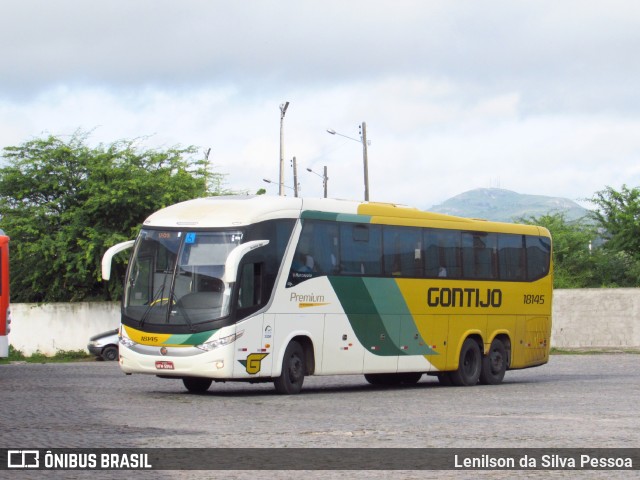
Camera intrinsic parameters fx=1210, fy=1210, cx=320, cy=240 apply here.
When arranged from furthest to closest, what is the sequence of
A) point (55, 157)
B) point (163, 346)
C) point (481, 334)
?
point (55, 157)
point (481, 334)
point (163, 346)

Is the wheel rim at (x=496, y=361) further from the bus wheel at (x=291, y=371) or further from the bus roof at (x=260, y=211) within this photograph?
the bus wheel at (x=291, y=371)

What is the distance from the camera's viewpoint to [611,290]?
153 feet

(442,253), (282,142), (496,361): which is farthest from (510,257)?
(282,142)

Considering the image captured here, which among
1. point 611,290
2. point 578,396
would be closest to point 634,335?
point 611,290

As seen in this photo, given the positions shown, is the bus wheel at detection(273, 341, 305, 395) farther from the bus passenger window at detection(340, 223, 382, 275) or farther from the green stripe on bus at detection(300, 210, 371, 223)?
the green stripe on bus at detection(300, 210, 371, 223)

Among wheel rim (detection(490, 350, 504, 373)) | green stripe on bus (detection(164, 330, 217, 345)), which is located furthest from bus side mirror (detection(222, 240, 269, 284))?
wheel rim (detection(490, 350, 504, 373))

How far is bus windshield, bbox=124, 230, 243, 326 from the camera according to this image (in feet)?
67.5

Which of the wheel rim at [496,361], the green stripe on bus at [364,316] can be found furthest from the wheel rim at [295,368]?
the wheel rim at [496,361]

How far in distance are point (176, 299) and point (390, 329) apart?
5.29m

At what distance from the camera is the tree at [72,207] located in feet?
143

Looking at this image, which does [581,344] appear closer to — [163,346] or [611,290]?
[611,290]

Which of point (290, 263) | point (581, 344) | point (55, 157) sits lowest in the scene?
point (581, 344)

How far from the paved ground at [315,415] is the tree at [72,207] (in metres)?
16.8

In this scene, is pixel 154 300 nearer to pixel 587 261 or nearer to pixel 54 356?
pixel 54 356
